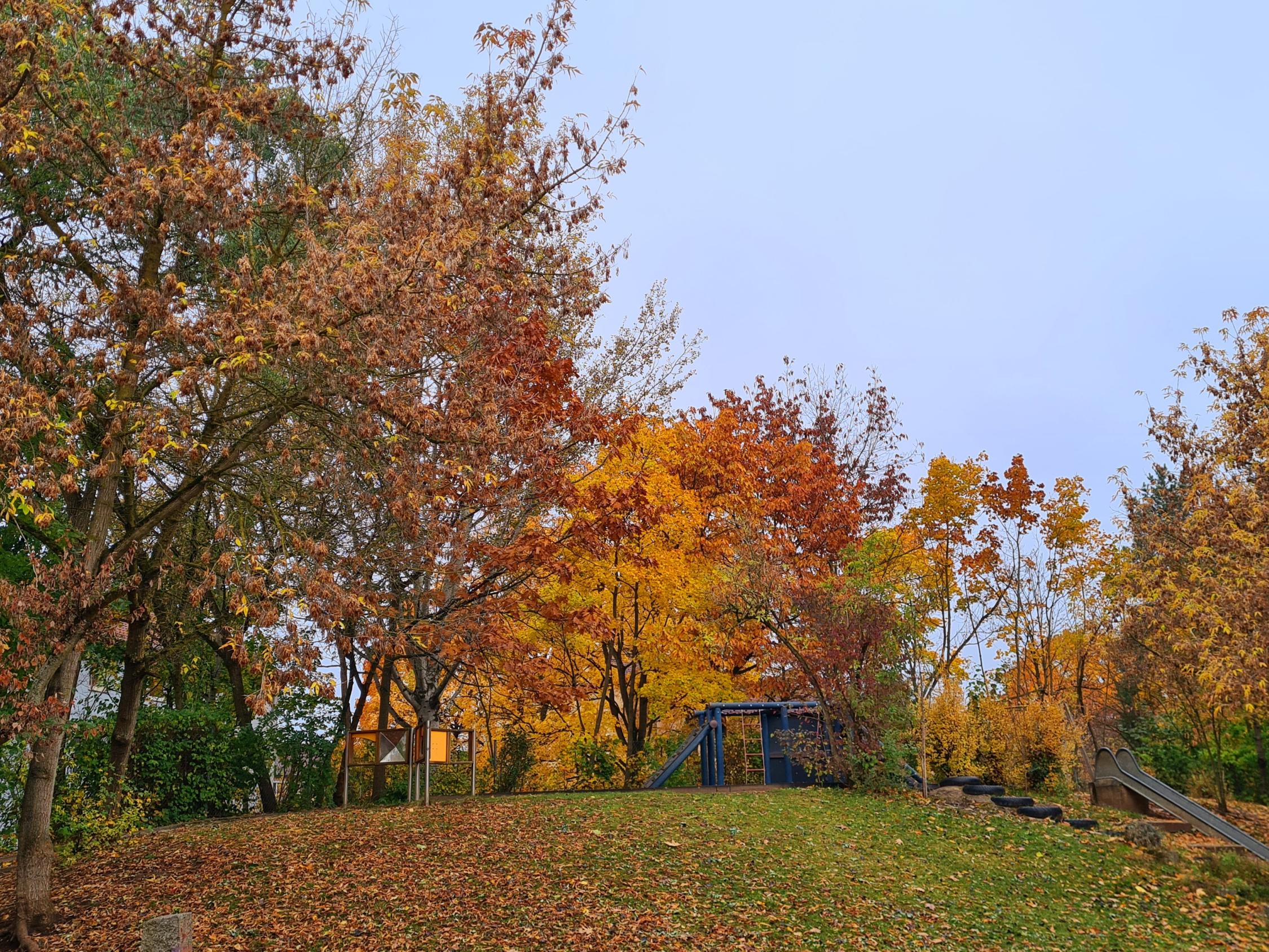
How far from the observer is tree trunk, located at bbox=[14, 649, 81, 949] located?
285 inches

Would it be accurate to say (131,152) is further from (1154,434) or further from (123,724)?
(1154,434)

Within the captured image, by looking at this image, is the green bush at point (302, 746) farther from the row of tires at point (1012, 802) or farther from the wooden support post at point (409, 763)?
the row of tires at point (1012, 802)

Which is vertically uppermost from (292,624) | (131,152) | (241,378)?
(131,152)

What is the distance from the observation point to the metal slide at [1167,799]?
475 inches

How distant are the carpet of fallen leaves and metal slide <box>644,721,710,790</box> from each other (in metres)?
2.97

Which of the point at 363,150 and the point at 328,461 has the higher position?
the point at 363,150

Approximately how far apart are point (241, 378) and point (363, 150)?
4.07m

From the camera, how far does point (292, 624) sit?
6.91 meters

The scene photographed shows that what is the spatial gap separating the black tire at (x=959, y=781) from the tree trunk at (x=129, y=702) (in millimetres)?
11356

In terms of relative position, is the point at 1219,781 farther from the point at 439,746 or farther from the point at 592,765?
the point at 439,746

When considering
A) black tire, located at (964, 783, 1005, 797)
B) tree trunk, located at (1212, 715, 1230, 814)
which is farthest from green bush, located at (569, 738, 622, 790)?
tree trunk, located at (1212, 715, 1230, 814)

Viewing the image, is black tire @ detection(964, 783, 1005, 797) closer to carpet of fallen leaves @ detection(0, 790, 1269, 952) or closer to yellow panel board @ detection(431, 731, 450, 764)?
carpet of fallen leaves @ detection(0, 790, 1269, 952)

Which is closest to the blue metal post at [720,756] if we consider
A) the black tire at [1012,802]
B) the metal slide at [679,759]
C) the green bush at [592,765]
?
the metal slide at [679,759]

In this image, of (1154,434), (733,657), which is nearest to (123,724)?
(733,657)
